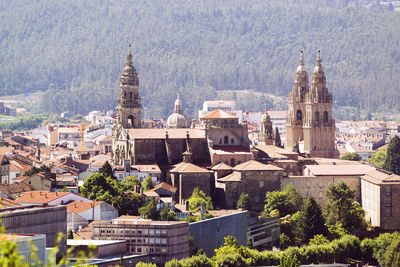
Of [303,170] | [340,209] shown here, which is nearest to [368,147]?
[303,170]

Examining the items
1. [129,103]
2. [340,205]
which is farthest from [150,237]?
[129,103]

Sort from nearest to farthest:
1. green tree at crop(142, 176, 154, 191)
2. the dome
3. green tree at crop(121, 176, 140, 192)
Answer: green tree at crop(121, 176, 140, 192), green tree at crop(142, 176, 154, 191), the dome

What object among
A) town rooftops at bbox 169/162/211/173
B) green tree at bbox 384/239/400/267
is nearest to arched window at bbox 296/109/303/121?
town rooftops at bbox 169/162/211/173

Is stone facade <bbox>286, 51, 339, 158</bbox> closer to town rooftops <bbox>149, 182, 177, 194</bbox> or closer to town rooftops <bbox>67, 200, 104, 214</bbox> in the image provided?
town rooftops <bbox>149, 182, 177, 194</bbox>

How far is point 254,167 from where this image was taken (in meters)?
94.5

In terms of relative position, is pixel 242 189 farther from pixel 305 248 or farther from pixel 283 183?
pixel 305 248

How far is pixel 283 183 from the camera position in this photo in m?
95.9

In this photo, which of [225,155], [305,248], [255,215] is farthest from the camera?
[225,155]

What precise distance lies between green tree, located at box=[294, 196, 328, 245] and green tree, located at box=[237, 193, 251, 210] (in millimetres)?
5716

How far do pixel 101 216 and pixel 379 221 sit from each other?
23178 mm

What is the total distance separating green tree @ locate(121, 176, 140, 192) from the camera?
9196cm

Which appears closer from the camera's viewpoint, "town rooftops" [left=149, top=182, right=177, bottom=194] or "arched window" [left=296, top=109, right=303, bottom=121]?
"town rooftops" [left=149, top=182, right=177, bottom=194]

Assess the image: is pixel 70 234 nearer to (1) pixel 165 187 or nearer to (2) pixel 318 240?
(2) pixel 318 240

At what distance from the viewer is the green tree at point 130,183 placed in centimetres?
9196
